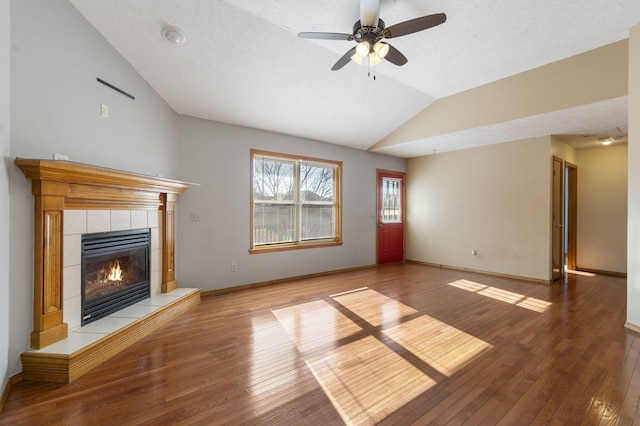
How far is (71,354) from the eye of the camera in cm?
202

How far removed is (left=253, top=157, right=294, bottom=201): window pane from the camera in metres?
4.69

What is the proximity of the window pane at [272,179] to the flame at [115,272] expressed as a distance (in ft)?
7.03

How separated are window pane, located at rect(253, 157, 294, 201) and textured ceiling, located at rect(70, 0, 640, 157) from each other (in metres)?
0.63

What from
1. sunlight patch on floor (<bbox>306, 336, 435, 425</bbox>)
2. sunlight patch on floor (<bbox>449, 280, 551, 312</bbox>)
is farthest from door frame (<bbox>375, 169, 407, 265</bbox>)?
sunlight patch on floor (<bbox>306, 336, 435, 425</bbox>)

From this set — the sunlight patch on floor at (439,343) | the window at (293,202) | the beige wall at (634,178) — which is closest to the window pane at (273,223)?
the window at (293,202)

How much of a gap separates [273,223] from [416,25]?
11.7 ft

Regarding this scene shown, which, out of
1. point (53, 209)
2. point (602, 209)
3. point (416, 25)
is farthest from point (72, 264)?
point (602, 209)

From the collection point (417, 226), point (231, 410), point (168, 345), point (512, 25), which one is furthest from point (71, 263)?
point (417, 226)

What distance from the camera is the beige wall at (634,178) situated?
9.05 feet

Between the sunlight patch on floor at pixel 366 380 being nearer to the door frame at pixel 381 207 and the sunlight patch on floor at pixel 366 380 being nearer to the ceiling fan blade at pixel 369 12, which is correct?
the ceiling fan blade at pixel 369 12

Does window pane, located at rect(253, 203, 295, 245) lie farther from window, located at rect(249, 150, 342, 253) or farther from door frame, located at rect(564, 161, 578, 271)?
door frame, located at rect(564, 161, 578, 271)

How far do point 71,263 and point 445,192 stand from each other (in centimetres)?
628

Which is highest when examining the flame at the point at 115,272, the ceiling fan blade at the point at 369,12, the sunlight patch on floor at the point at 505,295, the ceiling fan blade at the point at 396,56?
the ceiling fan blade at the point at 369,12

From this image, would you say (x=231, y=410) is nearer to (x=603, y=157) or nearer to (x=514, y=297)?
(x=514, y=297)
